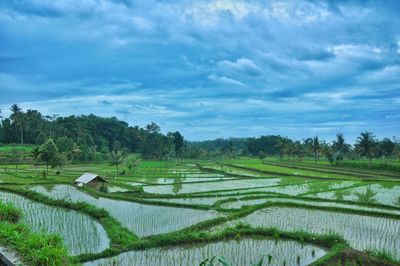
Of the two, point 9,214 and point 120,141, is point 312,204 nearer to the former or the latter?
point 9,214

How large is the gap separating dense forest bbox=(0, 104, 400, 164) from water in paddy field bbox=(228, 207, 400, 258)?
32473mm

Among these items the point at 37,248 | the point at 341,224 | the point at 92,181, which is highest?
the point at 37,248

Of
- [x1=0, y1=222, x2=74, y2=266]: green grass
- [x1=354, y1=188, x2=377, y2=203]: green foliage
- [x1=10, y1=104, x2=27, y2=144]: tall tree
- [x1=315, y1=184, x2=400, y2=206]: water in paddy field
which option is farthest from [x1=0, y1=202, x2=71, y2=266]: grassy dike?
[x1=10, y1=104, x2=27, y2=144]: tall tree

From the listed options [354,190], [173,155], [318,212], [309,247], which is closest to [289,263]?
[309,247]

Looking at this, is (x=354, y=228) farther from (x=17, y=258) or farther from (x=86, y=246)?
(x=17, y=258)

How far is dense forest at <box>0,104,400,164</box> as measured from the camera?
51.3 meters

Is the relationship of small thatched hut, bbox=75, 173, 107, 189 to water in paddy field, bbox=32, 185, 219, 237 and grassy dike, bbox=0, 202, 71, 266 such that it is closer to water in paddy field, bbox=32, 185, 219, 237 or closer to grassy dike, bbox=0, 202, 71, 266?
water in paddy field, bbox=32, 185, 219, 237

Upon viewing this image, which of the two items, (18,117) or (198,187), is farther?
(18,117)

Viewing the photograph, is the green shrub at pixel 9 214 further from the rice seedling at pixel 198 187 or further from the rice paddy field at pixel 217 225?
the rice seedling at pixel 198 187

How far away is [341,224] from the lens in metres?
13.0

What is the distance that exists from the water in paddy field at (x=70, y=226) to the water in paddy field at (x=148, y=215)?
1.19 m

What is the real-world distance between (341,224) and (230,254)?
5.93 m

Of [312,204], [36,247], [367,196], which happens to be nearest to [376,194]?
[367,196]

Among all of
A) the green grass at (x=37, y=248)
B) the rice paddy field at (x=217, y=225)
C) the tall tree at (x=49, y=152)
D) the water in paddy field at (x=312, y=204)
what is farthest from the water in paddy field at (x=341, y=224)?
the tall tree at (x=49, y=152)
